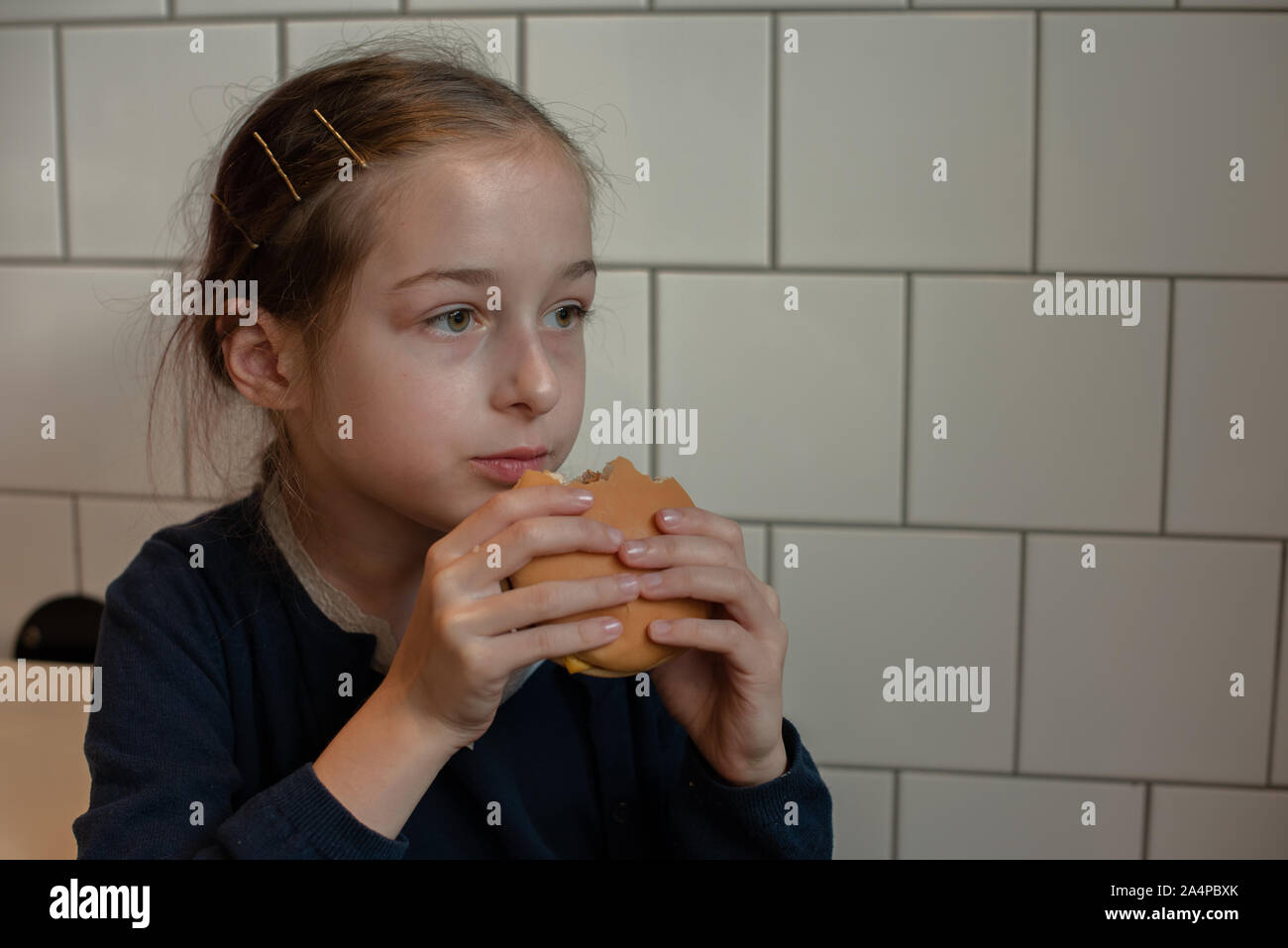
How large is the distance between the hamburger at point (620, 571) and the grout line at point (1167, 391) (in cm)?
58

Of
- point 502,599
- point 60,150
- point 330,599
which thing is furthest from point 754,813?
point 60,150

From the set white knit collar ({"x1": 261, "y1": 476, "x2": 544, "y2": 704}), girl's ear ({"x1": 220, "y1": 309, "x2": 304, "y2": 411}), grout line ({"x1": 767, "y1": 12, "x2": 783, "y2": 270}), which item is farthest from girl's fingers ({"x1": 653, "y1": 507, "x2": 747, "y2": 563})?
grout line ({"x1": 767, "y1": 12, "x2": 783, "y2": 270})

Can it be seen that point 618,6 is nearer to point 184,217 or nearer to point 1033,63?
point 1033,63

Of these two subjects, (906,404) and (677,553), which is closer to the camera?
(677,553)

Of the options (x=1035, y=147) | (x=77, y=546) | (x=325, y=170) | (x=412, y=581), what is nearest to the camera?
(x=325, y=170)

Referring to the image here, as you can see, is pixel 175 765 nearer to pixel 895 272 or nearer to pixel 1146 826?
pixel 895 272

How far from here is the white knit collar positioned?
2.76ft

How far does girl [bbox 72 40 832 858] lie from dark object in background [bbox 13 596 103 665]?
44 centimetres

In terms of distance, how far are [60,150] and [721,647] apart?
3.15 ft

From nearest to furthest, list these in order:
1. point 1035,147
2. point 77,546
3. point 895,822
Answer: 1. point 1035,147
2. point 895,822
3. point 77,546

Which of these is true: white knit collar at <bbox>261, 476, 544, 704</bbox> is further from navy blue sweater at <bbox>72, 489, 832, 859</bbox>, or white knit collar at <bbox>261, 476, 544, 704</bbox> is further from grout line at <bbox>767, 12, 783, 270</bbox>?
grout line at <bbox>767, 12, 783, 270</bbox>

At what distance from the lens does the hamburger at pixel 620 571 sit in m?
0.66

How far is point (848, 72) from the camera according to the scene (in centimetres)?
103

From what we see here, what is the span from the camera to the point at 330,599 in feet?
2.77
